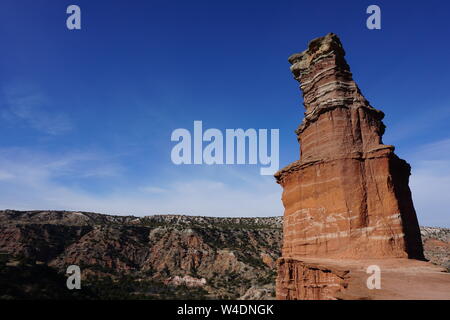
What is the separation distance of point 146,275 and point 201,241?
19088 mm

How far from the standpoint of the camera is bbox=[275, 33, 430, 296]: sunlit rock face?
2002cm

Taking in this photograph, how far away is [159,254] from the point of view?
95.4m

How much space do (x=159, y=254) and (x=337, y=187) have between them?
274ft

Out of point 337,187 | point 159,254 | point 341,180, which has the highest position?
point 341,180

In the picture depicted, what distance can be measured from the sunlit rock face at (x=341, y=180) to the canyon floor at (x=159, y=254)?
1786 inches

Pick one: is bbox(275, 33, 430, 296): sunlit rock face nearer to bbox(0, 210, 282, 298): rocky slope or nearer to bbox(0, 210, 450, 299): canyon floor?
bbox(0, 210, 450, 299): canyon floor

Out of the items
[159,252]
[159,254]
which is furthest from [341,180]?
[159,252]

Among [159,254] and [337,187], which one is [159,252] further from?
[337,187]

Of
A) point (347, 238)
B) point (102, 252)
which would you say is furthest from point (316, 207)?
point (102, 252)

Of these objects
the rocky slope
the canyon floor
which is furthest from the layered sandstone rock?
the rocky slope

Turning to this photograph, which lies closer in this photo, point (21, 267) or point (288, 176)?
point (288, 176)

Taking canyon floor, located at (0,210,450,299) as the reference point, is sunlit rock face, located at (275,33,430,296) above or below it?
above
